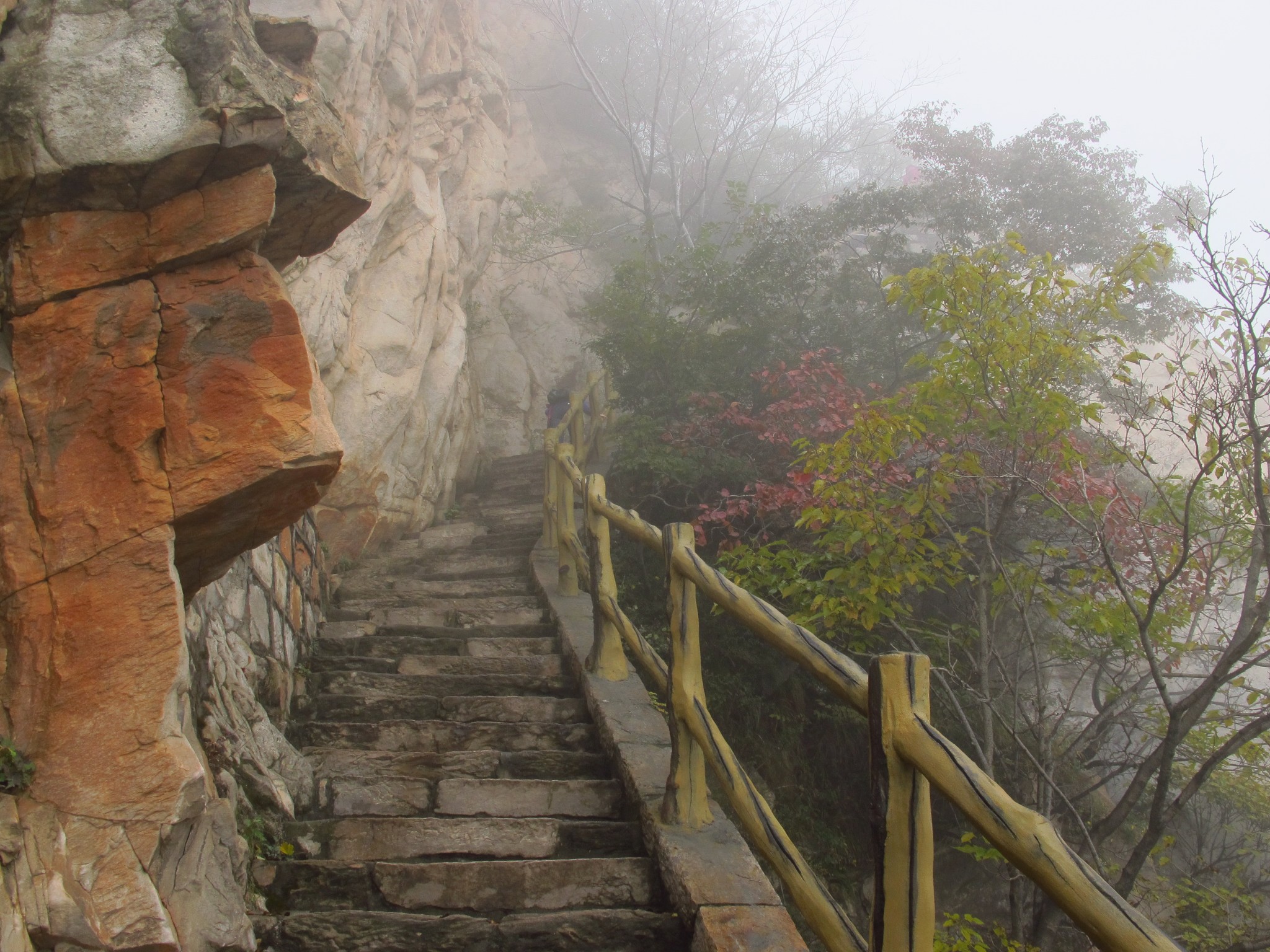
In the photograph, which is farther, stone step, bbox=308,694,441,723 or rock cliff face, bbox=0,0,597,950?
stone step, bbox=308,694,441,723

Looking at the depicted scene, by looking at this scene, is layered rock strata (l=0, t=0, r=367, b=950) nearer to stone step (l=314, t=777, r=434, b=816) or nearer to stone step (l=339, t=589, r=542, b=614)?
stone step (l=314, t=777, r=434, b=816)

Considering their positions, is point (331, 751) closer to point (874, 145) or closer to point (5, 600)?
point (5, 600)

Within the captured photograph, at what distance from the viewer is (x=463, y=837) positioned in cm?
304

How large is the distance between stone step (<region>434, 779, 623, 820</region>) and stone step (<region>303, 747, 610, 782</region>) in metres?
0.13

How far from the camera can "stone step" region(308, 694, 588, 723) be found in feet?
13.0

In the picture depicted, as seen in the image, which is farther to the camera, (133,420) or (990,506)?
(990,506)

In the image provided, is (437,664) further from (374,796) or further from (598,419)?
(598,419)

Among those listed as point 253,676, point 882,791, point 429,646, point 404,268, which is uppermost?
point 404,268

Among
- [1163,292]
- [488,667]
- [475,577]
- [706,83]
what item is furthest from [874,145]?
[488,667]

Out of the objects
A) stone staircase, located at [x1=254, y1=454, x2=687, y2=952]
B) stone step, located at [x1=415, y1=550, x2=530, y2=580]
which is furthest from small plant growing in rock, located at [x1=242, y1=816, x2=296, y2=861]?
stone step, located at [x1=415, y1=550, x2=530, y2=580]

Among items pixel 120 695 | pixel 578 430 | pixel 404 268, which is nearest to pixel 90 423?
pixel 120 695

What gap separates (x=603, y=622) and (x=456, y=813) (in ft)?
3.67

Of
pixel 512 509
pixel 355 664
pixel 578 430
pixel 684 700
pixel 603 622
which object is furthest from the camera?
pixel 578 430

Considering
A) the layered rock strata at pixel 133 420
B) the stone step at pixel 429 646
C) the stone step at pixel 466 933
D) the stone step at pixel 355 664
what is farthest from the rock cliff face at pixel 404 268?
the stone step at pixel 466 933
